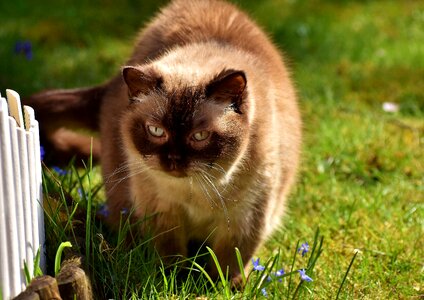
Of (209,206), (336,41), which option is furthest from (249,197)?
(336,41)

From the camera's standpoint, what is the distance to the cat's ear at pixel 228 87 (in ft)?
7.85

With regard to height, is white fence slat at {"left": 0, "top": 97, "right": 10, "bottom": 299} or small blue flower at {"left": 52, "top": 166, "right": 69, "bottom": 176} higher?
white fence slat at {"left": 0, "top": 97, "right": 10, "bottom": 299}

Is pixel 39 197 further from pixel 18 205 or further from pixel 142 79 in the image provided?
pixel 142 79

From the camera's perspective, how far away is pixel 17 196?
6.84 ft

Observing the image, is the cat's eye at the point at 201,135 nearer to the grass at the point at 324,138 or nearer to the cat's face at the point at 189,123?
the cat's face at the point at 189,123

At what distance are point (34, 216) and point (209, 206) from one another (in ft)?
2.35

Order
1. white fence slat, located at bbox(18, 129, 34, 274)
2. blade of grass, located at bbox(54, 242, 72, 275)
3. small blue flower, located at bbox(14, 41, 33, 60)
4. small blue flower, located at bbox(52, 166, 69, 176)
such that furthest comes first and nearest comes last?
small blue flower, located at bbox(14, 41, 33, 60)
small blue flower, located at bbox(52, 166, 69, 176)
blade of grass, located at bbox(54, 242, 72, 275)
white fence slat, located at bbox(18, 129, 34, 274)

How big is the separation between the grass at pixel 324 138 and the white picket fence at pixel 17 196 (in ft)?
0.71

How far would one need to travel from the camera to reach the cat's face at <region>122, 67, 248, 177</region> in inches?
94.3

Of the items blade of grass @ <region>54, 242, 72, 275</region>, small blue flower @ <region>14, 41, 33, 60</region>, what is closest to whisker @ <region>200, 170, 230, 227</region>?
blade of grass @ <region>54, 242, 72, 275</region>

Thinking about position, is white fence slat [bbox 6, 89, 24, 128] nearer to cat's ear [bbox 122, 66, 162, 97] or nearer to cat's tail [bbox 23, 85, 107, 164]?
cat's ear [bbox 122, 66, 162, 97]

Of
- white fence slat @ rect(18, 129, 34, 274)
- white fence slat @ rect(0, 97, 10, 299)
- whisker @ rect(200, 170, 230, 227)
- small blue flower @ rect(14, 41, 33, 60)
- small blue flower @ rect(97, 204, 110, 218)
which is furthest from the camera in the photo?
small blue flower @ rect(14, 41, 33, 60)

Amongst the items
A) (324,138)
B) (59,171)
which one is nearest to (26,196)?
(59,171)

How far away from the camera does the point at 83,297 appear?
2184mm
